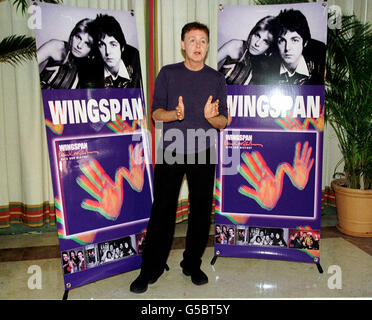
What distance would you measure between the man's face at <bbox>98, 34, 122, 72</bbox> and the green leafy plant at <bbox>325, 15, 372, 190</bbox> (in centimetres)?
168

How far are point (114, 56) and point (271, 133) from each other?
1.11m

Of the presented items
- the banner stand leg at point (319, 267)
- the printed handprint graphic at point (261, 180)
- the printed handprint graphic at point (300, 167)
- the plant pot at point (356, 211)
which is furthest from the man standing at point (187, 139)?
the plant pot at point (356, 211)

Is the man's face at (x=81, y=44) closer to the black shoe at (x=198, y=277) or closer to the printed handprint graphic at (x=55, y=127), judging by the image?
the printed handprint graphic at (x=55, y=127)

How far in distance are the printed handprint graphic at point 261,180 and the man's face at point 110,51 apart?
39.9 inches

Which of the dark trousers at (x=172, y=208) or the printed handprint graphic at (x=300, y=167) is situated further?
the printed handprint graphic at (x=300, y=167)

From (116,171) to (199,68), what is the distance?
2.64 feet

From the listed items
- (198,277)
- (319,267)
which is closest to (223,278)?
(198,277)

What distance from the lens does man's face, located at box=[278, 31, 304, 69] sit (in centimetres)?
258

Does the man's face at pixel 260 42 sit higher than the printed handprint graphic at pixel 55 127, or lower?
higher

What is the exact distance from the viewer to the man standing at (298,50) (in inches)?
101

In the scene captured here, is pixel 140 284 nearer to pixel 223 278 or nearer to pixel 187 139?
pixel 223 278

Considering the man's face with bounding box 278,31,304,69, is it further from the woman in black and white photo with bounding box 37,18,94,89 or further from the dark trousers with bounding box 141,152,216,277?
the woman in black and white photo with bounding box 37,18,94,89
